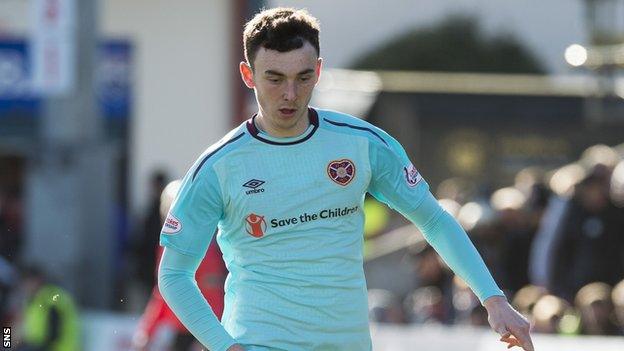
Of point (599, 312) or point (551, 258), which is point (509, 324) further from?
point (551, 258)

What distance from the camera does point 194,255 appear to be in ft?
16.8

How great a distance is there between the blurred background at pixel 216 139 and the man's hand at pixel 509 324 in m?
4.04

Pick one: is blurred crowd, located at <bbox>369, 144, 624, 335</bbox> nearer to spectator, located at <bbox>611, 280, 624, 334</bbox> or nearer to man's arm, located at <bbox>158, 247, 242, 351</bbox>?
spectator, located at <bbox>611, 280, 624, 334</bbox>

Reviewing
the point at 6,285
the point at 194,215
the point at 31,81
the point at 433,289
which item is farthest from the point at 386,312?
the point at 194,215

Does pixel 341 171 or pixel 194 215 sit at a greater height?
pixel 341 171

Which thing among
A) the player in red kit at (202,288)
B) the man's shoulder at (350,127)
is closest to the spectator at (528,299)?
the player in red kit at (202,288)

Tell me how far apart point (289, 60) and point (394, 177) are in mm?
527

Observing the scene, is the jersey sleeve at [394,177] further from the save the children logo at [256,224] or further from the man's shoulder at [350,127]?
the save the children logo at [256,224]

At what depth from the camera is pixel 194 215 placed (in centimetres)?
508

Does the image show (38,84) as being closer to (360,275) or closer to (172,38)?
(172,38)

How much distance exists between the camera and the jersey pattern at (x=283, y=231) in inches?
200

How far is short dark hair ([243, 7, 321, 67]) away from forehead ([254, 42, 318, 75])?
0.5 inches

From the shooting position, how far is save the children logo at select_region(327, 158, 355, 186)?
515 cm

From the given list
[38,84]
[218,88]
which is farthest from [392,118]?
[38,84]
